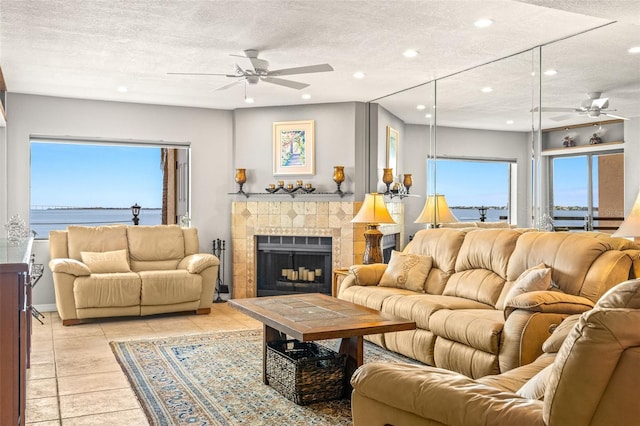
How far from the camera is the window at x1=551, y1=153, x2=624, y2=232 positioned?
440 centimetres

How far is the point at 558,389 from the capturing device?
1.60 metres

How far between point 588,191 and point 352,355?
2456 mm

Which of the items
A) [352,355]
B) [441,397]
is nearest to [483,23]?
[352,355]

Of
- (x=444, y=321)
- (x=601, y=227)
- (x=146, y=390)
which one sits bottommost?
(x=146, y=390)

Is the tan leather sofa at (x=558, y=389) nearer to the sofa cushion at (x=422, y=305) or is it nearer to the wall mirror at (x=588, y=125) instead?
the sofa cushion at (x=422, y=305)

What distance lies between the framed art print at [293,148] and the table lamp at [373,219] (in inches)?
57.6

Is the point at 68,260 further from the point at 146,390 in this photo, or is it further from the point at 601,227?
the point at 601,227

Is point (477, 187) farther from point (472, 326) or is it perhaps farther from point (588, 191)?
point (472, 326)

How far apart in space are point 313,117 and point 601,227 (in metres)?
3.79

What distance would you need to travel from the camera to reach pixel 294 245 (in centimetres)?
734

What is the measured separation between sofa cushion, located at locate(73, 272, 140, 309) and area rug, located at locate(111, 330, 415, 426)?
0.95 m

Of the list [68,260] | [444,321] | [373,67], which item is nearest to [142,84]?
[68,260]

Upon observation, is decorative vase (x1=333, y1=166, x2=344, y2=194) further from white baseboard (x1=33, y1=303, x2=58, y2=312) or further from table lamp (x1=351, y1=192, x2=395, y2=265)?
white baseboard (x1=33, y1=303, x2=58, y2=312)

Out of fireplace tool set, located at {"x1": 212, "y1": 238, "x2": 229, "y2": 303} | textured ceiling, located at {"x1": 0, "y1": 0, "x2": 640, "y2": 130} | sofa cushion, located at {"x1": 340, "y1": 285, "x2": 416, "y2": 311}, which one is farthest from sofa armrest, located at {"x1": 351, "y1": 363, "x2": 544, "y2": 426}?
fireplace tool set, located at {"x1": 212, "y1": 238, "x2": 229, "y2": 303}
